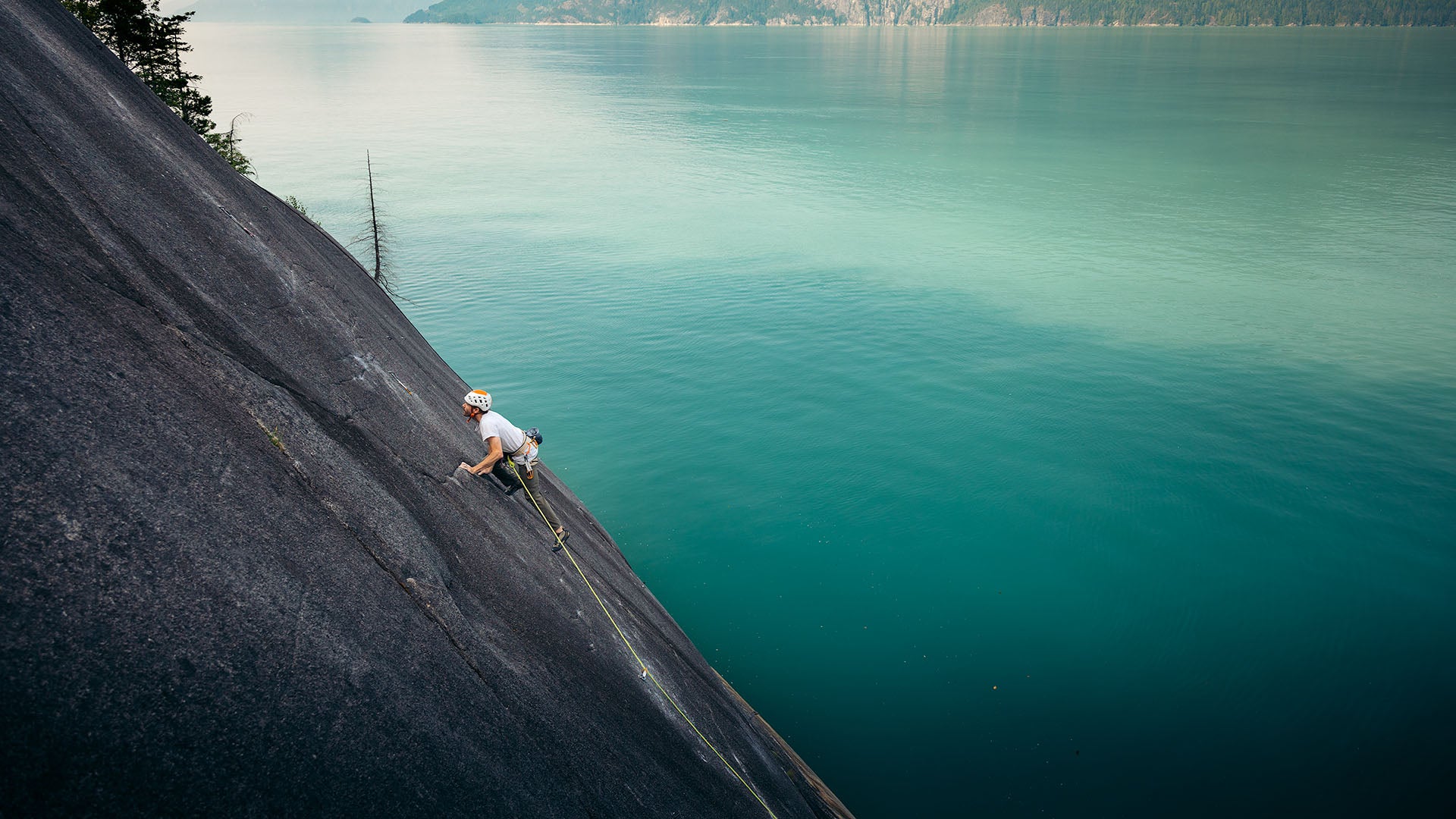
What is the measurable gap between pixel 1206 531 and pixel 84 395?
3140 cm

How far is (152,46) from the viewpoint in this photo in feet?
117

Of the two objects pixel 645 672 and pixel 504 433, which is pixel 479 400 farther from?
pixel 645 672

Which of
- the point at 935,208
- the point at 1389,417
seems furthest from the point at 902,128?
the point at 1389,417

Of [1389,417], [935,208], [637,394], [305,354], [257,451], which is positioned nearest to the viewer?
[257,451]

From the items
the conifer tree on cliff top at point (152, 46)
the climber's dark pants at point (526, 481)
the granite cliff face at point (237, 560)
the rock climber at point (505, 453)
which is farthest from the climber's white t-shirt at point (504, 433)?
the conifer tree on cliff top at point (152, 46)

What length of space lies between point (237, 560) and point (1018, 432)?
3249 centimetres

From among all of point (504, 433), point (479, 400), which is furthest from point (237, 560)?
point (504, 433)

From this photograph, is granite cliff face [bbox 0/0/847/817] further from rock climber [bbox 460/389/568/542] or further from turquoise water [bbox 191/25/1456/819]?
turquoise water [bbox 191/25/1456/819]

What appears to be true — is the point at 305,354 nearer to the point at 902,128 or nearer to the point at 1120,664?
the point at 1120,664

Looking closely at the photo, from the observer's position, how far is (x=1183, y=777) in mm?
18484

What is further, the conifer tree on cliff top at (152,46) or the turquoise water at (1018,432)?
the conifer tree on cliff top at (152,46)

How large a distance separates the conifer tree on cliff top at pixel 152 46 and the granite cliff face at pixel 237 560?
26810 millimetres

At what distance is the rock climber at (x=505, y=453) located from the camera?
454 inches

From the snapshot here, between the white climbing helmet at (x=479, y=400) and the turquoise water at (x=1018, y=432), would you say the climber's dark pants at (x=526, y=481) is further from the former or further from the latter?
the turquoise water at (x=1018, y=432)
